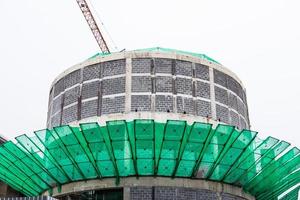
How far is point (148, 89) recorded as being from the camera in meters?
28.8

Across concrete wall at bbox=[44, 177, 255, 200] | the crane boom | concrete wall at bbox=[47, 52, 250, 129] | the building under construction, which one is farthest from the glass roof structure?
the crane boom

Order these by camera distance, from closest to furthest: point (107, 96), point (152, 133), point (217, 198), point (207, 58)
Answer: point (152, 133) → point (217, 198) → point (107, 96) → point (207, 58)

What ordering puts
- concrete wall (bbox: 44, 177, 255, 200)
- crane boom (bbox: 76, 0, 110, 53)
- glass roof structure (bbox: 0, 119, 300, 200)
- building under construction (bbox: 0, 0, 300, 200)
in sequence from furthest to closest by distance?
crane boom (bbox: 76, 0, 110, 53) → concrete wall (bbox: 44, 177, 255, 200) → building under construction (bbox: 0, 0, 300, 200) → glass roof structure (bbox: 0, 119, 300, 200)

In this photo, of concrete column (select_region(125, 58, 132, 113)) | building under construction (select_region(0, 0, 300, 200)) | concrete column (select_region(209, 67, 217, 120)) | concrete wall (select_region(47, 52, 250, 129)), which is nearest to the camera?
building under construction (select_region(0, 0, 300, 200))

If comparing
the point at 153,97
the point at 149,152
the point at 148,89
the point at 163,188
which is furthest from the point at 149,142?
the point at 148,89

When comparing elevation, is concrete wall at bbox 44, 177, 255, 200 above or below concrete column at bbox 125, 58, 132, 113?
below

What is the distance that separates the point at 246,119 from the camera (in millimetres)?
32906

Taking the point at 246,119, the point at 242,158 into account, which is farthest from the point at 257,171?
the point at 246,119

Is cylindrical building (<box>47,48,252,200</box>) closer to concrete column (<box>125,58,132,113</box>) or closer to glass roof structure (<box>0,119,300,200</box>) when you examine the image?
concrete column (<box>125,58,132,113</box>)

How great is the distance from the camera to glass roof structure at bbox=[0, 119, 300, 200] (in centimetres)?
2531

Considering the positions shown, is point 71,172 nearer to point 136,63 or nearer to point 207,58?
point 136,63

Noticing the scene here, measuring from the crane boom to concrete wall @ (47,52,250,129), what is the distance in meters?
34.0

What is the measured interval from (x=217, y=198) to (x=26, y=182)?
465 inches

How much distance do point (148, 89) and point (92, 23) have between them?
126 ft
